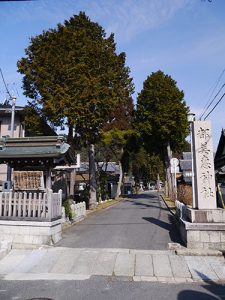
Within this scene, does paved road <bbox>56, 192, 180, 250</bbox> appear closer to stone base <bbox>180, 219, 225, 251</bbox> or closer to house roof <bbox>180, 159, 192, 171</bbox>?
stone base <bbox>180, 219, 225, 251</bbox>

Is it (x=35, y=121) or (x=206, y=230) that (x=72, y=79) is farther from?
(x=206, y=230)

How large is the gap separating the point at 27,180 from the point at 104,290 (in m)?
6.80

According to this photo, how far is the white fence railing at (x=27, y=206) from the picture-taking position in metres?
11.2

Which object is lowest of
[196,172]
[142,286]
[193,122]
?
[142,286]

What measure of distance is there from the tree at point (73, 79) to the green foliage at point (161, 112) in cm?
1275

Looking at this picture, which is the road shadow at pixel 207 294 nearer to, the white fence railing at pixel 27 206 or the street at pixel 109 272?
the street at pixel 109 272

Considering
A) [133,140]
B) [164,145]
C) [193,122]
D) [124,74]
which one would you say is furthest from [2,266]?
[133,140]

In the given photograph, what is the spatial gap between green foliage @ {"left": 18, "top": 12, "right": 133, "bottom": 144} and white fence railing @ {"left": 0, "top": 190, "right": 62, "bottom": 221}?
325 inches

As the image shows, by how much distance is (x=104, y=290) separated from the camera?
22.7 ft

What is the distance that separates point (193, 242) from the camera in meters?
10.1

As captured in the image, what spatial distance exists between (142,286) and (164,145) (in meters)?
30.3

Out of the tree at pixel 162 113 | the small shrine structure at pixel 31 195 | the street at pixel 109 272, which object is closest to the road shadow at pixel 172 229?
the street at pixel 109 272

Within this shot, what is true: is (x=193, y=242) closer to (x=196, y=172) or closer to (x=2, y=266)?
(x=196, y=172)

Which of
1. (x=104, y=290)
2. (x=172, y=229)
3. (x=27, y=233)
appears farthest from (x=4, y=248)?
(x=172, y=229)
